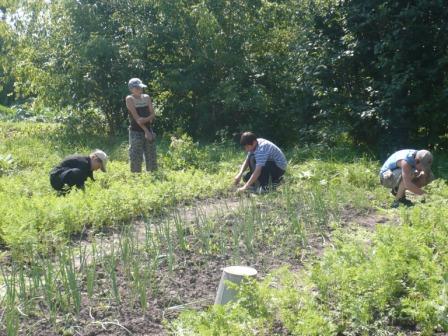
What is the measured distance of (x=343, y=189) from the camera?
7441 mm

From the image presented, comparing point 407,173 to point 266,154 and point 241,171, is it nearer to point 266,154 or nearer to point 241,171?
point 266,154

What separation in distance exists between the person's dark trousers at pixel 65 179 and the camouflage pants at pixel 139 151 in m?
1.76

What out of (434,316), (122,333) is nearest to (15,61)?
(122,333)

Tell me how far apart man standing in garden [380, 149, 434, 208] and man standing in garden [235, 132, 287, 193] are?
1392 mm

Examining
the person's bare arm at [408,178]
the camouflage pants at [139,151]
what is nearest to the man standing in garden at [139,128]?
the camouflage pants at [139,151]

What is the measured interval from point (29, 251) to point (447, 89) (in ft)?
24.1

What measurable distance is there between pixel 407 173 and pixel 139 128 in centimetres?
406

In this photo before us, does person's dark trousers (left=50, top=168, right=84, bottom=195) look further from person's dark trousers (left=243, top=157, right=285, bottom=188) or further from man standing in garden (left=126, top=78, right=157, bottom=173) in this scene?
person's dark trousers (left=243, top=157, right=285, bottom=188)

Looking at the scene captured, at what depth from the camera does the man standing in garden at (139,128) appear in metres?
8.80

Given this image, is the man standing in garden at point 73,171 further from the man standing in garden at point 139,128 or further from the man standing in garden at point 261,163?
the man standing in garden at point 261,163

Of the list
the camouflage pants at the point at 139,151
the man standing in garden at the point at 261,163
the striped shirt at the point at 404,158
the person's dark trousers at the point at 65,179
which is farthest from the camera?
the camouflage pants at the point at 139,151

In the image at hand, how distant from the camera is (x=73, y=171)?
23.5ft

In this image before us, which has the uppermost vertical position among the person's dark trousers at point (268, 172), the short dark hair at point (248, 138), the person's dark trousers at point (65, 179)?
the short dark hair at point (248, 138)

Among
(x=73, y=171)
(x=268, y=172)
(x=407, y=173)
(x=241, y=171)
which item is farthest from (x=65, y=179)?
(x=407, y=173)
